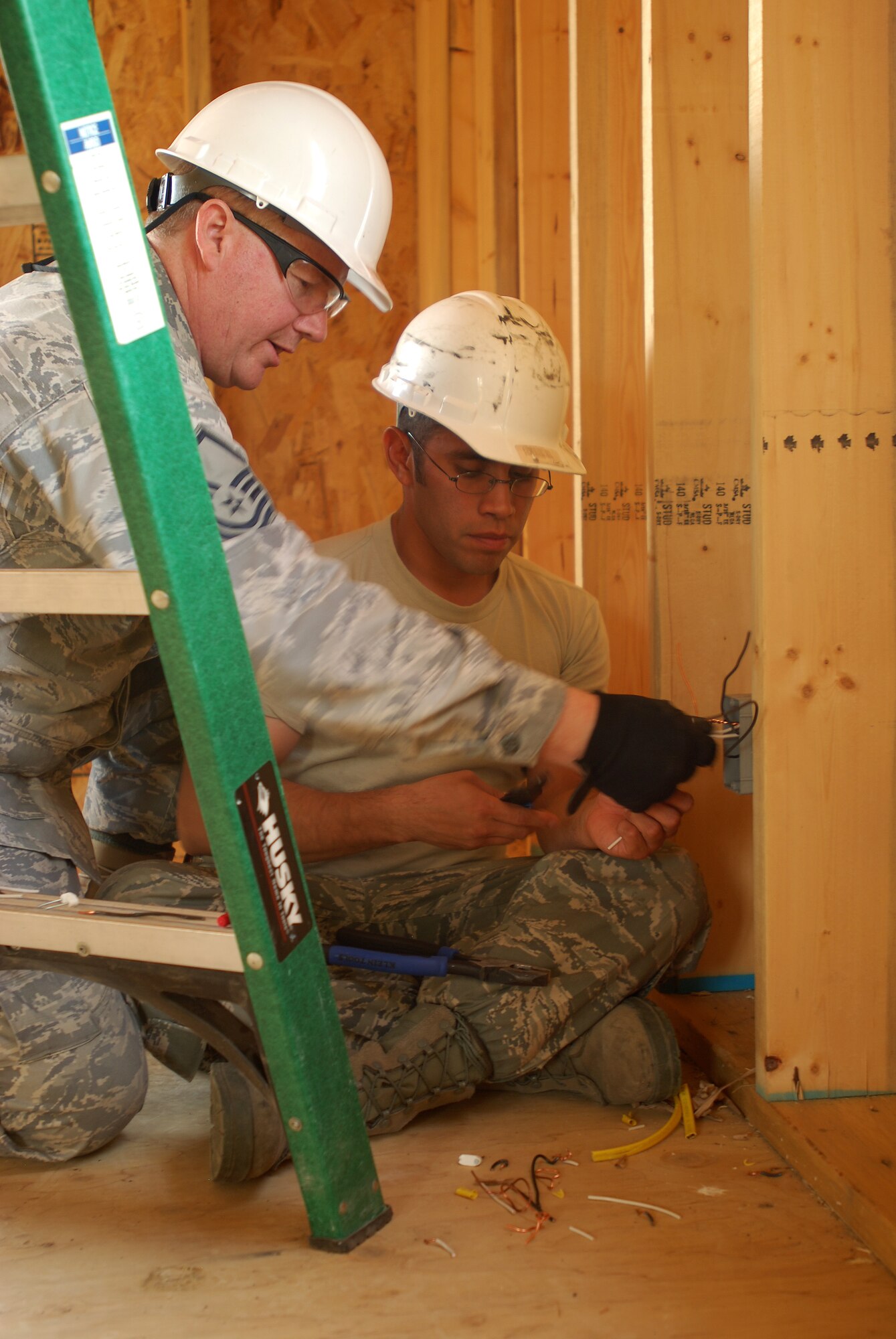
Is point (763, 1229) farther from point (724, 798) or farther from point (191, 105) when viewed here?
point (191, 105)

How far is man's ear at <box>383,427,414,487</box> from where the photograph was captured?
2291mm

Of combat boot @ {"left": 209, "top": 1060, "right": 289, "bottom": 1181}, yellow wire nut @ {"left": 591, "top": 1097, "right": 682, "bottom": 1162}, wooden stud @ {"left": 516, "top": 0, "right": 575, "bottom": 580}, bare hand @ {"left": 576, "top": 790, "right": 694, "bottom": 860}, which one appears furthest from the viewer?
wooden stud @ {"left": 516, "top": 0, "right": 575, "bottom": 580}

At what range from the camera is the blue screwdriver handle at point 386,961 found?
1715 millimetres

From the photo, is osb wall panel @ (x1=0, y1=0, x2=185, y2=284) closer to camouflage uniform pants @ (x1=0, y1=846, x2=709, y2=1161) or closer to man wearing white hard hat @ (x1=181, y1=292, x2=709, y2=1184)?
man wearing white hard hat @ (x1=181, y1=292, x2=709, y2=1184)

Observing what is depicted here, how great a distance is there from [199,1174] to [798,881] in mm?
878

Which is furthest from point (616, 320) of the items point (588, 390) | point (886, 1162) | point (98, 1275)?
point (98, 1275)

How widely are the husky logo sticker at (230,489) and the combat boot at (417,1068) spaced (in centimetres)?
78

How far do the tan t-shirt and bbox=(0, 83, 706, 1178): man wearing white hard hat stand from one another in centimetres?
18

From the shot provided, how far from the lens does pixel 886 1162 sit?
139cm

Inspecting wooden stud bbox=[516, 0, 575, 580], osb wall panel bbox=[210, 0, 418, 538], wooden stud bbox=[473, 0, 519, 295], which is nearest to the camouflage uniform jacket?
wooden stud bbox=[516, 0, 575, 580]

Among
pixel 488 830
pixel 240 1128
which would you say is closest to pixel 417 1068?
pixel 240 1128

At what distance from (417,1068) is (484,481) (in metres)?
1.10

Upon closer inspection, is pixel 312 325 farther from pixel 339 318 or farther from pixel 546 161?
pixel 339 318

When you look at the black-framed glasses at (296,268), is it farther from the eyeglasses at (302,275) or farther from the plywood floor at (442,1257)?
the plywood floor at (442,1257)
